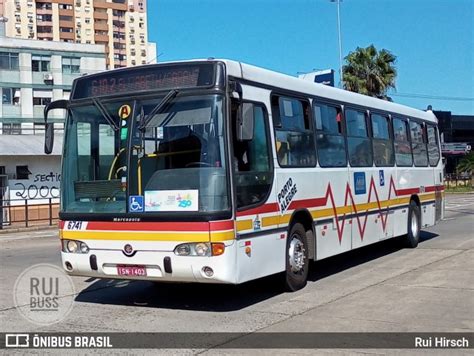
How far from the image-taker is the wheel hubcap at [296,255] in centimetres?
914

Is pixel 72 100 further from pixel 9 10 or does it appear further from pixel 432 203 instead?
pixel 9 10

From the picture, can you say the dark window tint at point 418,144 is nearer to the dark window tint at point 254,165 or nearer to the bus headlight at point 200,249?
the dark window tint at point 254,165

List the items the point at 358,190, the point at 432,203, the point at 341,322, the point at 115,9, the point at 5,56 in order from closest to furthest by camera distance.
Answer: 1. the point at 341,322
2. the point at 358,190
3. the point at 432,203
4. the point at 5,56
5. the point at 115,9

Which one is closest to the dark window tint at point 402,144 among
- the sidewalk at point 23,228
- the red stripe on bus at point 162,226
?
the red stripe on bus at point 162,226

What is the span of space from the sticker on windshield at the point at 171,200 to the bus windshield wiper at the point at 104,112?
106 cm

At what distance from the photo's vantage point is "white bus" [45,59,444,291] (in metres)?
7.61

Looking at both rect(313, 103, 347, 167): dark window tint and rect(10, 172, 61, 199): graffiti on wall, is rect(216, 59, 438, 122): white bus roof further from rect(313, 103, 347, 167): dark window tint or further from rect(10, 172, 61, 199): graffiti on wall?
rect(10, 172, 61, 199): graffiti on wall

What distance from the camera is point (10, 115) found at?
6000 centimetres

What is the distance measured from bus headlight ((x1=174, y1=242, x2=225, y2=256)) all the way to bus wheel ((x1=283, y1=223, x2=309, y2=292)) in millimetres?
1701

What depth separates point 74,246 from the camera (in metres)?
8.29

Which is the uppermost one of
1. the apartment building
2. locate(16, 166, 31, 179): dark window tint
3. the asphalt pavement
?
the apartment building

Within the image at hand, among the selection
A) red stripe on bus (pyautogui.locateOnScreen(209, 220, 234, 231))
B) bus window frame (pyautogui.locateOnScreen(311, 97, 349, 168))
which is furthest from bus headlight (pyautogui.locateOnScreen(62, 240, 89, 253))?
bus window frame (pyautogui.locateOnScreen(311, 97, 349, 168))

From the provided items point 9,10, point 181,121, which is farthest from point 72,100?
point 9,10

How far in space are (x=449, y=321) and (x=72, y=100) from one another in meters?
5.56
